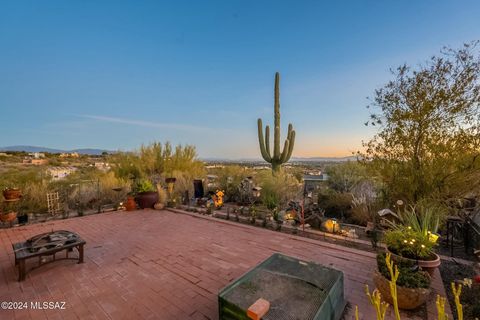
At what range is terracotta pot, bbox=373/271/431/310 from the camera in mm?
2008

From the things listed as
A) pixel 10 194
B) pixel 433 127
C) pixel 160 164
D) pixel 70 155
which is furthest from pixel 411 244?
pixel 70 155

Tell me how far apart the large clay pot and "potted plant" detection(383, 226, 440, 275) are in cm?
636

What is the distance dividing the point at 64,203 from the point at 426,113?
9427 mm

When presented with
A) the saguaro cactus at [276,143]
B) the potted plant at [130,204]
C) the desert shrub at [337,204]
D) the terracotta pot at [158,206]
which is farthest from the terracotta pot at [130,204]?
the desert shrub at [337,204]

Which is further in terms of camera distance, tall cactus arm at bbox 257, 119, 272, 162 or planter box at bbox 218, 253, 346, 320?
tall cactus arm at bbox 257, 119, 272, 162

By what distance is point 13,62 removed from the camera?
7.86 meters

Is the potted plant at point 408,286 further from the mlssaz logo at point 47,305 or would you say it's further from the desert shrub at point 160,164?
the desert shrub at point 160,164

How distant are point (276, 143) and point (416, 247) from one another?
6370 millimetres

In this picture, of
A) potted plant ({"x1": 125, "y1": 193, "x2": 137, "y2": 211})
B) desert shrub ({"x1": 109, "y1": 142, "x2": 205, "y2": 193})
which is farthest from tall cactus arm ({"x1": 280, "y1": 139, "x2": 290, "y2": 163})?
potted plant ({"x1": 125, "y1": 193, "x2": 137, "y2": 211})

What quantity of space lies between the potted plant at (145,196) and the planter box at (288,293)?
5.57m

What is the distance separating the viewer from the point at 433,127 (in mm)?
3852

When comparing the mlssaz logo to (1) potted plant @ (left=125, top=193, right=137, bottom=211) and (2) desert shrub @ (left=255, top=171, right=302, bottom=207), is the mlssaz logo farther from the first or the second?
(2) desert shrub @ (left=255, top=171, right=302, bottom=207)

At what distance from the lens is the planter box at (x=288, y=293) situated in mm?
1528

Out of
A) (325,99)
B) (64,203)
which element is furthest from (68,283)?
(325,99)
